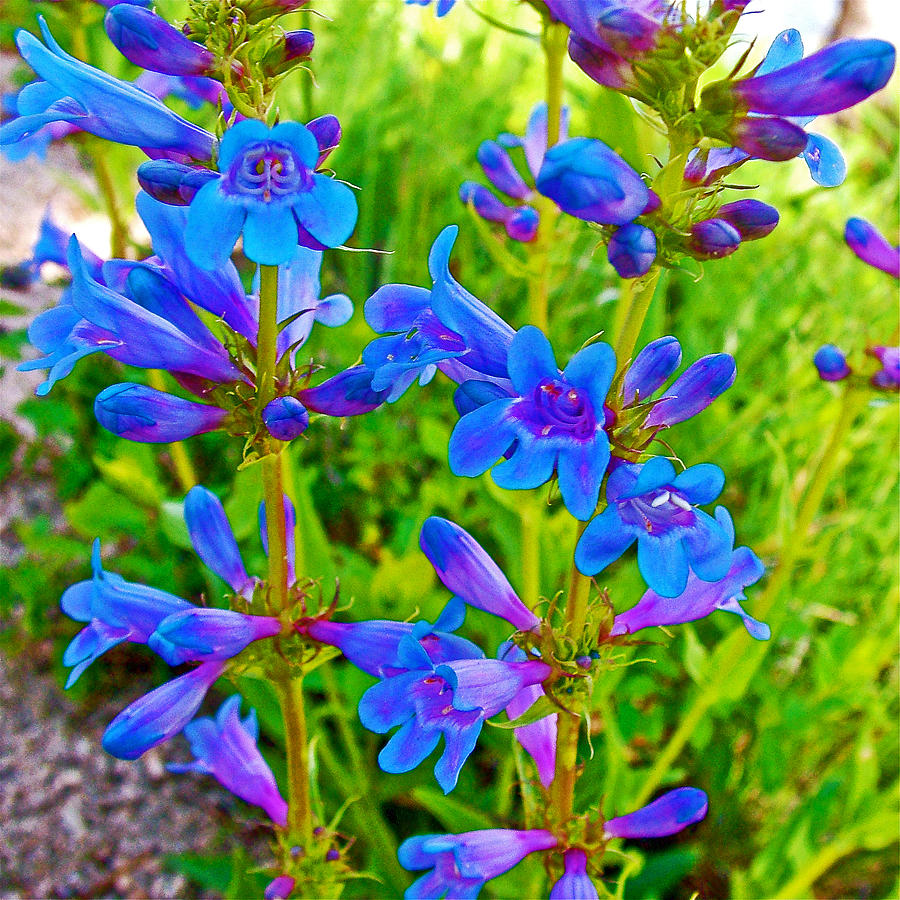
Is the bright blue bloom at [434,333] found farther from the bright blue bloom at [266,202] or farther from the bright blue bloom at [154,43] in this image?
the bright blue bloom at [154,43]

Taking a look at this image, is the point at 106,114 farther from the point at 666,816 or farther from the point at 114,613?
the point at 666,816

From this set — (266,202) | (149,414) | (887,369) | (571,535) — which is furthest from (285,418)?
(887,369)

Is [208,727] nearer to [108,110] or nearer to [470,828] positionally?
[470,828]

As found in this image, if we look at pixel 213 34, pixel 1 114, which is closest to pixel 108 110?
pixel 213 34

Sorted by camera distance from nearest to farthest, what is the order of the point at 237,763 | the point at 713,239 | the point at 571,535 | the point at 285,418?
1. the point at 713,239
2. the point at 285,418
3. the point at 237,763
4. the point at 571,535

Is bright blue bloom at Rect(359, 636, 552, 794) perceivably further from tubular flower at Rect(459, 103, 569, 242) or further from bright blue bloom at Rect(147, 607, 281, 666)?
tubular flower at Rect(459, 103, 569, 242)
